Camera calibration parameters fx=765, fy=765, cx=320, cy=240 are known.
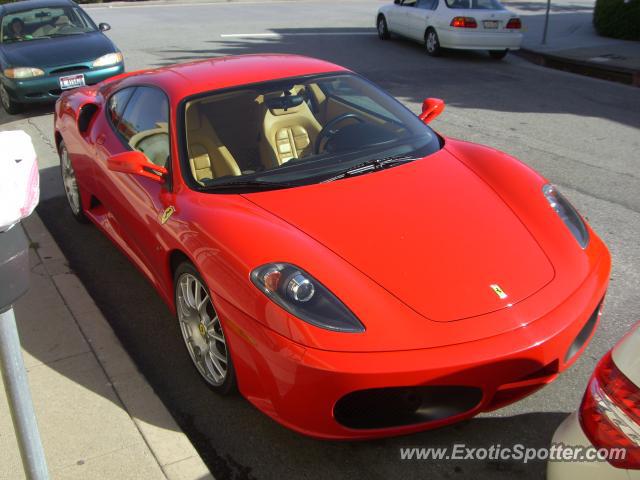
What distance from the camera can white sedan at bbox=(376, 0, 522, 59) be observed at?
13953 mm

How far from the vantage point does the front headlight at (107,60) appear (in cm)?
1046

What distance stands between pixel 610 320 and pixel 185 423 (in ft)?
7.85

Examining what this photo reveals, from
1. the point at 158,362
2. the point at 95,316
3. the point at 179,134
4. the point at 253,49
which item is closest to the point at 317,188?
the point at 179,134

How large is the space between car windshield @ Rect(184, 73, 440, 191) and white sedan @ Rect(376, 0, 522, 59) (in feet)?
32.1

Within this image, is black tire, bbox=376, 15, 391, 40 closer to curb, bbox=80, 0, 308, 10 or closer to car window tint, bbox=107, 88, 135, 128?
curb, bbox=80, 0, 308, 10

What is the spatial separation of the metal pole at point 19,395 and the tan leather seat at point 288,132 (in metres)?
2.30

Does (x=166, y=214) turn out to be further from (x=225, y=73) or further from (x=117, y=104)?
(x=117, y=104)

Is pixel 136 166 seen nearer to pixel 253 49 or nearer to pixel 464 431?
pixel 464 431

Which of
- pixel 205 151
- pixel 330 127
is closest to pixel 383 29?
pixel 330 127

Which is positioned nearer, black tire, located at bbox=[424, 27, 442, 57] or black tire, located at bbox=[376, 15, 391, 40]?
black tire, located at bbox=[424, 27, 442, 57]

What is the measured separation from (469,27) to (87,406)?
1197 centimetres

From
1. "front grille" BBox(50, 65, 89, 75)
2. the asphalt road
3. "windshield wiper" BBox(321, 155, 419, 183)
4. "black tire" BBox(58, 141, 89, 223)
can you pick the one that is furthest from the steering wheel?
"front grille" BBox(50, 65, 89, 75)

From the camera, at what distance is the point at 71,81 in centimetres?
1020

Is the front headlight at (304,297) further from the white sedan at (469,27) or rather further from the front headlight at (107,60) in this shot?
the white sedan at (469,27)
